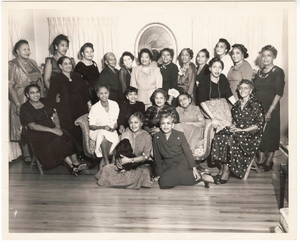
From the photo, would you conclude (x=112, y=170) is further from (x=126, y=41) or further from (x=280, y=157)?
(x=280, y=157)

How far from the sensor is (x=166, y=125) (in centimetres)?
331

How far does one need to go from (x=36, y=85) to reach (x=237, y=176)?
7.18 ft

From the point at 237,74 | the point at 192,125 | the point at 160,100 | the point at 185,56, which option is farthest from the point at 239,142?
the point at 185,56

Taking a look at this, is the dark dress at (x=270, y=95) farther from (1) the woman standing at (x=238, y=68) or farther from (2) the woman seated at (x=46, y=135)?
(2) the woman seated at (x=46, y=135)

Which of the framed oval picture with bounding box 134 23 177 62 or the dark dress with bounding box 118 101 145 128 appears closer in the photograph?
the framed oval picture with bounding box 134 23 177 62

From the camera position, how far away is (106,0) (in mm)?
3119

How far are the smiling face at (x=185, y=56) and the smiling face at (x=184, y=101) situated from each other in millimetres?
342

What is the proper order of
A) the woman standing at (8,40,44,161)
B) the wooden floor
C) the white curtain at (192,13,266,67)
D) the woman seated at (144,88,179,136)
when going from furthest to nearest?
the woman seated at (144,88,179,136) → the woman standing at (8,40,44,161) → the white curtain at (192,13,266,67) → the wooden floor

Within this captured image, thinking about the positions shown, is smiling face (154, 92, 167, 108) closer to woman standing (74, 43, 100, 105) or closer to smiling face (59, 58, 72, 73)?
woman standing (74, 43, 100, 105)

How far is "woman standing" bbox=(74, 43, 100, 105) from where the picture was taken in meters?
3.28

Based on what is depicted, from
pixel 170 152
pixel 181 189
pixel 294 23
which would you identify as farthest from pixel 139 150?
pixel 294 23

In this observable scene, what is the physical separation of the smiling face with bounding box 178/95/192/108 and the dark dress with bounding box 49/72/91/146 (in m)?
0.92

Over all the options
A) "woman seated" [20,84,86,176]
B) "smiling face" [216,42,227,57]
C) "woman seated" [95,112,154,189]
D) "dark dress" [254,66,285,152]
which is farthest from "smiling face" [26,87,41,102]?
"dark dress" [254,66,285,152]

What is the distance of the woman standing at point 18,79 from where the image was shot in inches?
127
